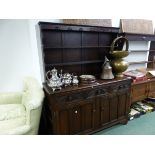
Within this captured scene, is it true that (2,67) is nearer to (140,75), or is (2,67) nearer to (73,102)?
(73,102)

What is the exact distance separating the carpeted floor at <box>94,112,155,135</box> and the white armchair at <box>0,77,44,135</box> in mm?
1048

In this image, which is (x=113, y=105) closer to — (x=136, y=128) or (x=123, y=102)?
(x=123, y=102)

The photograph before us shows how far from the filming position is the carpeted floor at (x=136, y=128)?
2.12m

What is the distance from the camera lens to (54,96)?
1.61 metres

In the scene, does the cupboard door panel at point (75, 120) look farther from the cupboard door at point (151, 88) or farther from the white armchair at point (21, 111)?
the cupboard door at point (151, 88)

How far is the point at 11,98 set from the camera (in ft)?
7.23

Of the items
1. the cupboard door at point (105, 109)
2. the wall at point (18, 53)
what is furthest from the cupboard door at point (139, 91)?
the wall at point (18, 53)

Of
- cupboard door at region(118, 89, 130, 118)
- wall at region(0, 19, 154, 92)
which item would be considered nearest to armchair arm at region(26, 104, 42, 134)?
wall at region(0, 19, 154, 92)

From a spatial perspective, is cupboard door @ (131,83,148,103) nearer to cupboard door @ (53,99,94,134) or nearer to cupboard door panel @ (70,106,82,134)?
cupboard door @ (53,99,94,134)

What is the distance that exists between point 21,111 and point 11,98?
361 mm

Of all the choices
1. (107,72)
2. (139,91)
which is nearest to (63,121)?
(107,72)

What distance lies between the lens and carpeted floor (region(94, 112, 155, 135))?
83.4 inches

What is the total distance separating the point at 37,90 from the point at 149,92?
2175 mm
